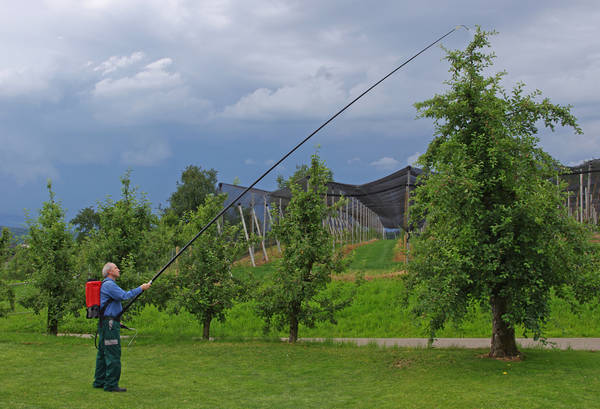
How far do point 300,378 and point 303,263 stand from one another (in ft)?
15.3

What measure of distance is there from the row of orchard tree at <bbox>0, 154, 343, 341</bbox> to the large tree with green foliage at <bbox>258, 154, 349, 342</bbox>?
27 mm

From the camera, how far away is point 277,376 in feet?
33.1

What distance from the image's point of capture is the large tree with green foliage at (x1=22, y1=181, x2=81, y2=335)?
16781 millimetres

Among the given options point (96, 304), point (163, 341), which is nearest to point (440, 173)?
point (96, 304)

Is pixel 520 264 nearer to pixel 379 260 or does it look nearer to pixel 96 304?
pixel 96 304

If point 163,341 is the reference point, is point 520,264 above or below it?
above

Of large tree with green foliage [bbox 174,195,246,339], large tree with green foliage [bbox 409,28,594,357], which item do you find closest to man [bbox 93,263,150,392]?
large tree with green foliage [bbox 409,28,594,357]

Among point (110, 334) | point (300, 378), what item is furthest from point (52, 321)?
point (300, 378)

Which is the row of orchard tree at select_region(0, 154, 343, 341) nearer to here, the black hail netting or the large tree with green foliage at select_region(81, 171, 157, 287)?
the large tree with green foliage at select_region(81, 171, 157, 287)

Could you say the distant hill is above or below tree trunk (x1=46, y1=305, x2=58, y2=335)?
above

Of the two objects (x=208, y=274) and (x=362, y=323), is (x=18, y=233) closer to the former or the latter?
(x=208, y=274)

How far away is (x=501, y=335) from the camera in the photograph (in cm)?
1126

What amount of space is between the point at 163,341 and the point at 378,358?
679 cm

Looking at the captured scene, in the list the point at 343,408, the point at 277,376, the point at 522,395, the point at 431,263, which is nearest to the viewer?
the point at 343,408
